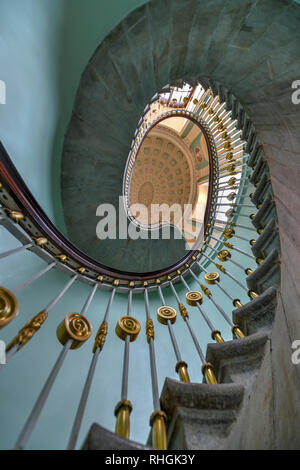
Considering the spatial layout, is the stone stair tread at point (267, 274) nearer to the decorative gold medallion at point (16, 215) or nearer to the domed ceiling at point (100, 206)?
the decorative gold medallion at point (16, 215)

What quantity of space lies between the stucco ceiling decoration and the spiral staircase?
25.9 ft

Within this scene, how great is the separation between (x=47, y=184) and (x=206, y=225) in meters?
2.41

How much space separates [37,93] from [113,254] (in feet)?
9.78

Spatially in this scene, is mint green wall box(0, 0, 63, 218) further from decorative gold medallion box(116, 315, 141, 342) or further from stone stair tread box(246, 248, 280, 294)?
stone stair tread box(246, 248, 280, 294)

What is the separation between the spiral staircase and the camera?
1000 mm

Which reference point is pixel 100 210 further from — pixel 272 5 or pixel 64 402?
pixel 272 5

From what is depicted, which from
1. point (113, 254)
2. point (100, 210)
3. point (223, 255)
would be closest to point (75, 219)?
point (100, 210)

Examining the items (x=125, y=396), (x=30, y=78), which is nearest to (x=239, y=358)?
(x=125, y=396)

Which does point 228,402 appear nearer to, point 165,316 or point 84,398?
point 84,398

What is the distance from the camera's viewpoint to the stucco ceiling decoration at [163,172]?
12.1 meters

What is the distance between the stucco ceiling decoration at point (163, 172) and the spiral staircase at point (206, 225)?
25.9ft

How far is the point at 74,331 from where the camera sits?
1259 millimetres

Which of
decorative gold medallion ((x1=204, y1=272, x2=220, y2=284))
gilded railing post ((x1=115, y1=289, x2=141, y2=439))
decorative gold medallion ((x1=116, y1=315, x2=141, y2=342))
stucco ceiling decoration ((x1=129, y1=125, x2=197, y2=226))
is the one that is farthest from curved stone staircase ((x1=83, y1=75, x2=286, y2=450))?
stucco ceiling decoration ((x1=129, y1=125, x2=197, y2=226))

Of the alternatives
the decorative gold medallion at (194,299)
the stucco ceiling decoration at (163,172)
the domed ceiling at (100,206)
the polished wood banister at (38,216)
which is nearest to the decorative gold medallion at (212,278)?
the decorative gold medallion at (194,299)
